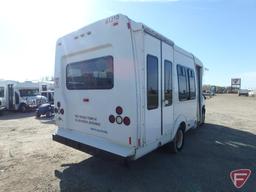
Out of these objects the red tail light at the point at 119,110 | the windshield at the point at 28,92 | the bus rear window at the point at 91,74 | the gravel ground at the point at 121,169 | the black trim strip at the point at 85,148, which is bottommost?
the gravel ground at the point at 121,169

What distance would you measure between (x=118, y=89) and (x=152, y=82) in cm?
73

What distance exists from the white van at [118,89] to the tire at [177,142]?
0.10 ft

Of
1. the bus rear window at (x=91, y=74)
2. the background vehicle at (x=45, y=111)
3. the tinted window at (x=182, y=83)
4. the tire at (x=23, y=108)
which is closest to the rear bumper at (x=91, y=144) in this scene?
the bus rear window at (x=91, y=74)

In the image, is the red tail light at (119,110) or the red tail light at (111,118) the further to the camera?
the red tail light at (111,118)

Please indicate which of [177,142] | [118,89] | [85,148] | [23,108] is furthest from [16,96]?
[118,89]

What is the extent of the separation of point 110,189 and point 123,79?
208 cm

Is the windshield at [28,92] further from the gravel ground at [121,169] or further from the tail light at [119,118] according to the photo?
the tail light at [119,118]

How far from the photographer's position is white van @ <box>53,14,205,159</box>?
3943 mm

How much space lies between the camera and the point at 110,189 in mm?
3963

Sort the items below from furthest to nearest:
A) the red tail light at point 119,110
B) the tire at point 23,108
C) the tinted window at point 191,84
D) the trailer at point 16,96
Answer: the tire at point 23,108
the trailer at point 16,96
the tinted window at point 191,84
the red tail light at point 119,110

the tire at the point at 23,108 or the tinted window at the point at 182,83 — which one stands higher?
the tinted window at the point at 182,83

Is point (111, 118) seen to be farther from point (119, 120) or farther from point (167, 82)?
point (167, 82)

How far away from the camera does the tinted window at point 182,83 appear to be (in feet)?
19.5

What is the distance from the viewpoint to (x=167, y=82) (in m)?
5.04
